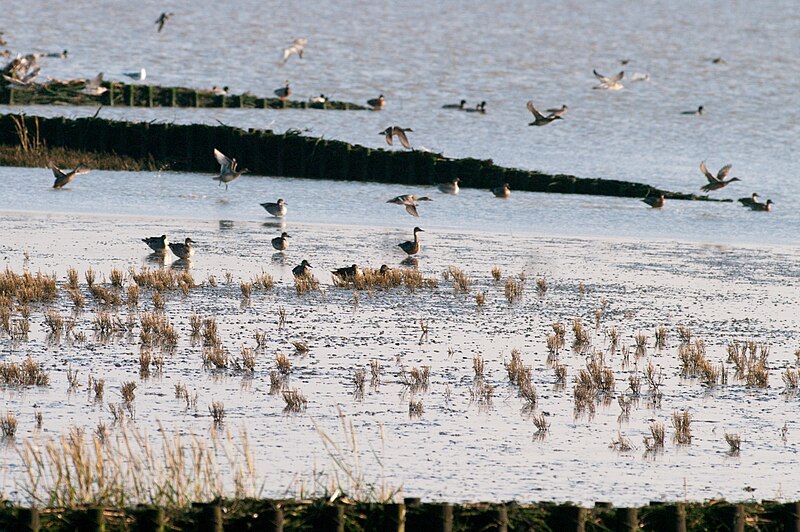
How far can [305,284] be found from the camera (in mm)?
20375

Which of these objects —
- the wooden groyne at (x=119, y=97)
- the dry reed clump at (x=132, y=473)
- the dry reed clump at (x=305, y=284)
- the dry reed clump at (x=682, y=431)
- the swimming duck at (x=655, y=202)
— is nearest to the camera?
the dry reed clump at (x=132, y=473)

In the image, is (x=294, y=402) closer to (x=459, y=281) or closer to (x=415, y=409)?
(x=415, y=409)

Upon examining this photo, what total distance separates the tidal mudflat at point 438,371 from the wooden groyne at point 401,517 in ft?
2.33

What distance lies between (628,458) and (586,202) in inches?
Answer: 1155

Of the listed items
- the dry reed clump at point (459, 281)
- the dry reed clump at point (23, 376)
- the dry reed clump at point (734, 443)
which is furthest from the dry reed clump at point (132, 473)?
the dry reed clump at point (459, 281)

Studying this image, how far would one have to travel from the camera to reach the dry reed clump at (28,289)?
59.0 feet

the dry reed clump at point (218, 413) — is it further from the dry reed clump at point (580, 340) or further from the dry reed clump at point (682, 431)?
the dry reed clump at point (580, 340)

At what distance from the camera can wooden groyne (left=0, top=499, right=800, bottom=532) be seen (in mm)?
7520

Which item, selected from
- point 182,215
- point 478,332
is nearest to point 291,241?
point 182,215

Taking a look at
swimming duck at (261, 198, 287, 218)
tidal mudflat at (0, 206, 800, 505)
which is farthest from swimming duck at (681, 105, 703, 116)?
tidal mudflat at (0, 206, 800, 505)

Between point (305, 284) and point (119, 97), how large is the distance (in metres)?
49.1

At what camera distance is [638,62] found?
401 ft

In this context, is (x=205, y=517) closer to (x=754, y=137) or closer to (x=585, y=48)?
(x=754, y=137)

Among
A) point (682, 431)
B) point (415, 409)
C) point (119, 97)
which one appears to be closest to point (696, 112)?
point (119, 97)
